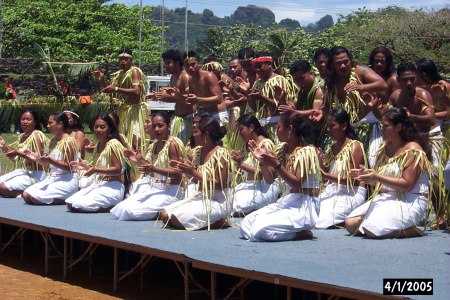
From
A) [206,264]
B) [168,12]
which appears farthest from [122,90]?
[168,12]

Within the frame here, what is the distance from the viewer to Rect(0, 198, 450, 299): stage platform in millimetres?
4195

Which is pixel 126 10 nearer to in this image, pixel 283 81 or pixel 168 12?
pixel 283 81

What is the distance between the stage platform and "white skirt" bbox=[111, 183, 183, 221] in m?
0.11

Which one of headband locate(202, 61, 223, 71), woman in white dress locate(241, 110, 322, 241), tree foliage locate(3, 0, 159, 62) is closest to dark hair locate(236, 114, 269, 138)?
woman in white dress locate(241, 110, 322, 241)

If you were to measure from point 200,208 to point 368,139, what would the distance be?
147 centimetres

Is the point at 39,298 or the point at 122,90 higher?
the point at 122,90

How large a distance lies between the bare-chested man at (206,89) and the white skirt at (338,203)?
6.45 feet

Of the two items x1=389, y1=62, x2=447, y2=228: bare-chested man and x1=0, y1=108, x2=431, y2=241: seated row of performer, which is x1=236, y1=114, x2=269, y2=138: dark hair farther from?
x1=389, y1=62, x2=447, y2=228: bare-chested man

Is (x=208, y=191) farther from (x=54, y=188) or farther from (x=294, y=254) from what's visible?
(x=54, y=188)

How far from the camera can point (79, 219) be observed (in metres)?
6.52

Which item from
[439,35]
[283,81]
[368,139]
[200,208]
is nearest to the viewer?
[200,208]

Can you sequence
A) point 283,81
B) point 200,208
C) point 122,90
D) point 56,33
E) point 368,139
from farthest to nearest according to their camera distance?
point 56,33
point 122,90
point 283,81
point 368,139
point 200,208

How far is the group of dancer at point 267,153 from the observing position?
542 cm

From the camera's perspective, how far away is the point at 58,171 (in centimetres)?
757
